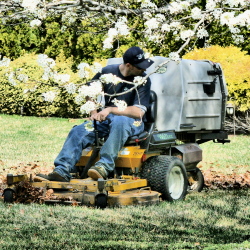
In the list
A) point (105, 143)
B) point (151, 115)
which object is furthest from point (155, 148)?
point (105, 143)

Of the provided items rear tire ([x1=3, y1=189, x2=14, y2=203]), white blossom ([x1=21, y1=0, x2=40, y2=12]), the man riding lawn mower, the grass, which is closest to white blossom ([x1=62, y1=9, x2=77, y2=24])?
the man riding lawn mower

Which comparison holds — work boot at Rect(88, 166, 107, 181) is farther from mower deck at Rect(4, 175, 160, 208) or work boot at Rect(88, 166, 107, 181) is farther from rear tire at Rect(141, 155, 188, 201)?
rear tire at Rect(141, 155, 188, 201)

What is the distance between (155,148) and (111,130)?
793mm

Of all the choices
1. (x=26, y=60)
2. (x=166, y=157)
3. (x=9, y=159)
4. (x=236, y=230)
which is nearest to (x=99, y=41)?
(x=26, y=60)

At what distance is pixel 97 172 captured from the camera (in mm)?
6090

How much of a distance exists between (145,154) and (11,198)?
1482 millimetres

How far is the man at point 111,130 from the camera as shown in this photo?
20.4 ft

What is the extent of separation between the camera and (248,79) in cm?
1412

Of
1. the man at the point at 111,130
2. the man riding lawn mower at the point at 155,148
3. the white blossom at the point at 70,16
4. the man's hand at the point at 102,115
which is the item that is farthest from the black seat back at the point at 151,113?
the white blossom at the point at 70,16

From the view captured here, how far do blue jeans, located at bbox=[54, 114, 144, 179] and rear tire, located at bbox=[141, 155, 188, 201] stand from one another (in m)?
0.39

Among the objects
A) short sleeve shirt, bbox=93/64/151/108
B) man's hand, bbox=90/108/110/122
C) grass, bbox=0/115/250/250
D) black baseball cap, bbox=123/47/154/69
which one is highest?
black baseball cap, bbox=123/47/154/69

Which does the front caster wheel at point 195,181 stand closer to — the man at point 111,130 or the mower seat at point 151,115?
the mower seat at point 151,115

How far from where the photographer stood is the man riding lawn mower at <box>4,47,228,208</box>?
6.11 metres

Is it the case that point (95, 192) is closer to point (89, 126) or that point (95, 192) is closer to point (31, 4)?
point (89, 126)
